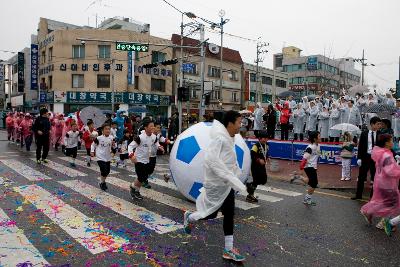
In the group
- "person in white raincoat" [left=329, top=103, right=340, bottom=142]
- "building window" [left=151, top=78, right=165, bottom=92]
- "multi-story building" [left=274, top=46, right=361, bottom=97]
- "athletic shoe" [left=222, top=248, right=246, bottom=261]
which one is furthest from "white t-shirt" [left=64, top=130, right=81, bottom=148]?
"multi-story building" [left=274, top=46, right=361, bottom=97]

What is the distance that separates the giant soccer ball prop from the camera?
6.83 meters

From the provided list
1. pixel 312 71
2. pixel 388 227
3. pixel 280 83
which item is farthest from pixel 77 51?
pixel 312 71

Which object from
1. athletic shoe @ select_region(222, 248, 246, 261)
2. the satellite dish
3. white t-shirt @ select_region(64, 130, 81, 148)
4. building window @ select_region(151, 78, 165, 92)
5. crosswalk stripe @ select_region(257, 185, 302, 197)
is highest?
the satellite dish

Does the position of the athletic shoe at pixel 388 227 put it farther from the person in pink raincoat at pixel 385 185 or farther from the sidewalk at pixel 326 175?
the sidewalk at pixel 326 175

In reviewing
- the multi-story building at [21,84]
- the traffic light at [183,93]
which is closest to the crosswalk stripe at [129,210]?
the traffic light at [183,93]

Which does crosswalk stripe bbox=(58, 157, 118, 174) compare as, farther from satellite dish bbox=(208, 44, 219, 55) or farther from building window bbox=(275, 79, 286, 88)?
building window bbox=(275, 79, 286, 88)

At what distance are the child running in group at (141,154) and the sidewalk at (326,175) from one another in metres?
5.10

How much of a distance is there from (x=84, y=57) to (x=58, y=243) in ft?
120

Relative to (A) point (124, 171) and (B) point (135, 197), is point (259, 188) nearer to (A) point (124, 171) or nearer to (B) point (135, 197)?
(B) point (135, 197)

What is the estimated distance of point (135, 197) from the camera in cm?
805

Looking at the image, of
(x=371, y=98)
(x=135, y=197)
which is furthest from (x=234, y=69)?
(x=135, y=197)

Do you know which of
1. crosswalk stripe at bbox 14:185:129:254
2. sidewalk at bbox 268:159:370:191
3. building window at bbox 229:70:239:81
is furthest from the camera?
building window at bbox 229:70:239:81

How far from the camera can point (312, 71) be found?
229 ft

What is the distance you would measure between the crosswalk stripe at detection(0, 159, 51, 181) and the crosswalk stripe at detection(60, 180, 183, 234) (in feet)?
3.96
